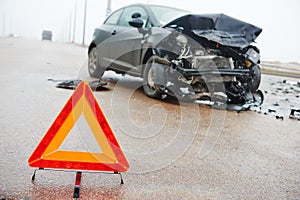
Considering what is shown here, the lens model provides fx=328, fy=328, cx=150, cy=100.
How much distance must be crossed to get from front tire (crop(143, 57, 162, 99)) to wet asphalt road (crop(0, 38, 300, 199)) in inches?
5.3

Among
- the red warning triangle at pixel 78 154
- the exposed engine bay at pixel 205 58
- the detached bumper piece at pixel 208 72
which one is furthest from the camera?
the exposed engine bay at pixel 205 58

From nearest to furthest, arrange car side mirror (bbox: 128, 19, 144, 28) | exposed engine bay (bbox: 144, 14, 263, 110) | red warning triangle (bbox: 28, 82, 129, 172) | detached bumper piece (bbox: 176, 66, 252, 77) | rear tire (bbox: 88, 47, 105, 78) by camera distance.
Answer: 1. red warning triangle (bbox: 28, 82, 129, 172)
2. detached bumper piece (bbox: 176, 66, 252, 77)
3. exposed engine bay (bbox: 144, 14, 263, 110)
4. car side mirror (bbox: 128, 19, 144, 28)
5. rear tire (bbox: 88, 47, 105, 78)

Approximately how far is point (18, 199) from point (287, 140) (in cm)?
341

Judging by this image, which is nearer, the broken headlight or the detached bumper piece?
the detached bumper piece

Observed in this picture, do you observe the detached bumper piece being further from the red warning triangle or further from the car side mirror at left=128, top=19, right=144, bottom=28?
the red warning triangle

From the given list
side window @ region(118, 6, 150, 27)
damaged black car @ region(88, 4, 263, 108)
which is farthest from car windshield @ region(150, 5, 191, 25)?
side window @ region(118, 6, 150, 27)

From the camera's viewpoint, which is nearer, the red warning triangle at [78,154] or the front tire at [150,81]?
the red warning triangle at [78,154]

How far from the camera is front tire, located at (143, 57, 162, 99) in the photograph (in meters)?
5.89

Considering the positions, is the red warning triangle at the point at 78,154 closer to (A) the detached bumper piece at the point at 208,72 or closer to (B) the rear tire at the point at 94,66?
(A) the detached bumper piece at the point at 208,72

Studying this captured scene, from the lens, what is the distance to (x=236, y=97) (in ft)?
19.8

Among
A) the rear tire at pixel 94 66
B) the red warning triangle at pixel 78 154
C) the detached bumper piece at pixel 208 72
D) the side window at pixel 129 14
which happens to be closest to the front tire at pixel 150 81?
the detached bumper piece at pixel 208 72

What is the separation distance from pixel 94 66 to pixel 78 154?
5809 millimetres

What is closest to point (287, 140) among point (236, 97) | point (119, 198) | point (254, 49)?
point (236, 97)

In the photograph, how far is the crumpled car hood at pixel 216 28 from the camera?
545cm
